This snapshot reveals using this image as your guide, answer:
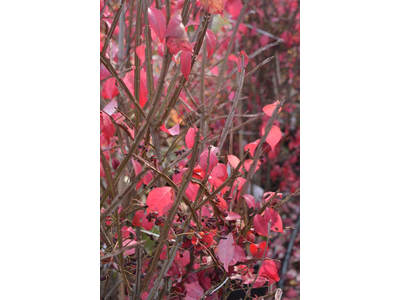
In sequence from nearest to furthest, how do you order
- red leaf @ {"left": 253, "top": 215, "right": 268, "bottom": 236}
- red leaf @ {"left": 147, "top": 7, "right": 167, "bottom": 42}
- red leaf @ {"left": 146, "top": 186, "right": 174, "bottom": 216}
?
red leaf @ {"left": 147, "top": 7, "right": 167, "bottom": 42} < red leaf @ {"left": 146, "top": 186, "right": 174, "bottom": 216} < red leaf @ {"left": 253, "top": 215, "right": 268, "bottom": 236}

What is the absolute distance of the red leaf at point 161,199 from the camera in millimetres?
703

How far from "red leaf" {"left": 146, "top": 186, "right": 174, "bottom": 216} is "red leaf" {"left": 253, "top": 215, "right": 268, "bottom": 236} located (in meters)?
0.20

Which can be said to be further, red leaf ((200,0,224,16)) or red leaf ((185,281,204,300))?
red leaf ((185,281,204,300))

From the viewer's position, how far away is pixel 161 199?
70 cm

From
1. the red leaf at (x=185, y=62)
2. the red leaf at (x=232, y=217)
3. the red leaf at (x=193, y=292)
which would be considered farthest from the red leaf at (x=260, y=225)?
the red leaf at (x=185, y=62)

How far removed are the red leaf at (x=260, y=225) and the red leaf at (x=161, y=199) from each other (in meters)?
0.20

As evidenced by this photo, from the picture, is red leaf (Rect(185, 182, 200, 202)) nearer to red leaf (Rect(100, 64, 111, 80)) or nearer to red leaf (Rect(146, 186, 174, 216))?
red leaf (Rect(146, 186, 174, 216))

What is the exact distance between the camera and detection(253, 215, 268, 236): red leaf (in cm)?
81

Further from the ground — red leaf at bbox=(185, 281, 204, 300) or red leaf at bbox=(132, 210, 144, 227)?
red leaf at bbox=(132, 210, 144, 227)

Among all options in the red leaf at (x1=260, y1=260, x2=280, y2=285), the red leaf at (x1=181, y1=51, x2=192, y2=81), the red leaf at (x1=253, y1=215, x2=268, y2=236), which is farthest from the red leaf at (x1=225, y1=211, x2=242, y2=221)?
the red leaf at (x1=181, y1=51, x2=192, y2=81)

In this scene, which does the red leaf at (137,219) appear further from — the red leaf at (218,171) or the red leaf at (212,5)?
the red leaf at (212,5)
